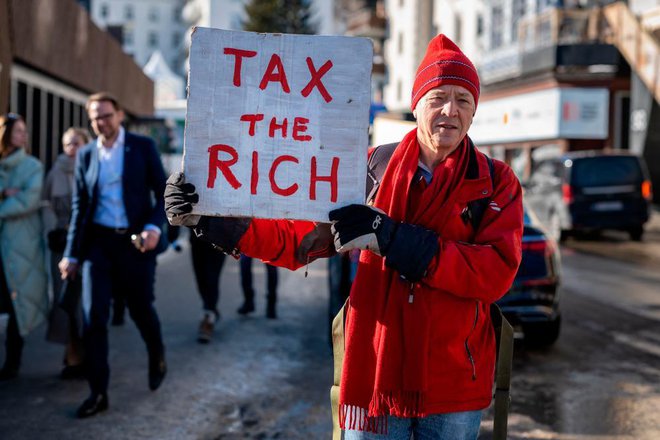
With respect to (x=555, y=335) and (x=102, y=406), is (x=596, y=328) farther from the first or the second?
(x=102, y=406)

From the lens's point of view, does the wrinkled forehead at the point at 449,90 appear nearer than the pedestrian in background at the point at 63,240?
Yes

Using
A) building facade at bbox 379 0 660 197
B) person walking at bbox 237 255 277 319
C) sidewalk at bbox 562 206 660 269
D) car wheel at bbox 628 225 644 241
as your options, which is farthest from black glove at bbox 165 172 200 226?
building facade at bbox 379 0 660 197

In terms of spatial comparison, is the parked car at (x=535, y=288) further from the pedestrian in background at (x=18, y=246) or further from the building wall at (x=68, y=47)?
the building wall at (x=68, y=47)

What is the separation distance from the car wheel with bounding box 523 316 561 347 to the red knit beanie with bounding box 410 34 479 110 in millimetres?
5278

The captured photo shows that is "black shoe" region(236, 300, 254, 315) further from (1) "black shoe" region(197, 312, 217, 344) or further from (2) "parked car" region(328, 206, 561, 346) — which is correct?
(2) "parked car" region(328, 206, 561, 346)

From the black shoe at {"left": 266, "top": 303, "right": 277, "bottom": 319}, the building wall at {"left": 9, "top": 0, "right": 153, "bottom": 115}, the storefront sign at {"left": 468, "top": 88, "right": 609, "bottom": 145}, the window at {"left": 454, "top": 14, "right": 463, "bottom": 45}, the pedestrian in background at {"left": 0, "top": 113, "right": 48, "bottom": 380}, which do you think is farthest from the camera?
the window at {"left": 454, "top": 14, "right": 463, "bottom": 45}

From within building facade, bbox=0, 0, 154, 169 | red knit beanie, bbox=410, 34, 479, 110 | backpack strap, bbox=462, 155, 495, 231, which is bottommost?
backpack strap, bbox=462, 155, 495, 231

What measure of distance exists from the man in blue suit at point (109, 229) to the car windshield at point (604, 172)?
14.3 metres

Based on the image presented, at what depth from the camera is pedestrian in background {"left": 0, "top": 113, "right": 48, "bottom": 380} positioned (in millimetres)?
6496

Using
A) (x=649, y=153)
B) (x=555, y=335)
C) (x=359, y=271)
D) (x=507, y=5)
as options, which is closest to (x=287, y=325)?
(x=555, y=335)

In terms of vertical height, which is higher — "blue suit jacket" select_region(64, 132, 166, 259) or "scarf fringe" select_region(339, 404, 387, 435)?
"blue suit jacket" select_region(64, 132, 166, 259)

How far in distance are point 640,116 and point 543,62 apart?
5094 millimetres

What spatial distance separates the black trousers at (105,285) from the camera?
552cm

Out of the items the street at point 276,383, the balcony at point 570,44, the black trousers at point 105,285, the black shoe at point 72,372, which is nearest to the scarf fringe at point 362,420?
the street at point 276,383
